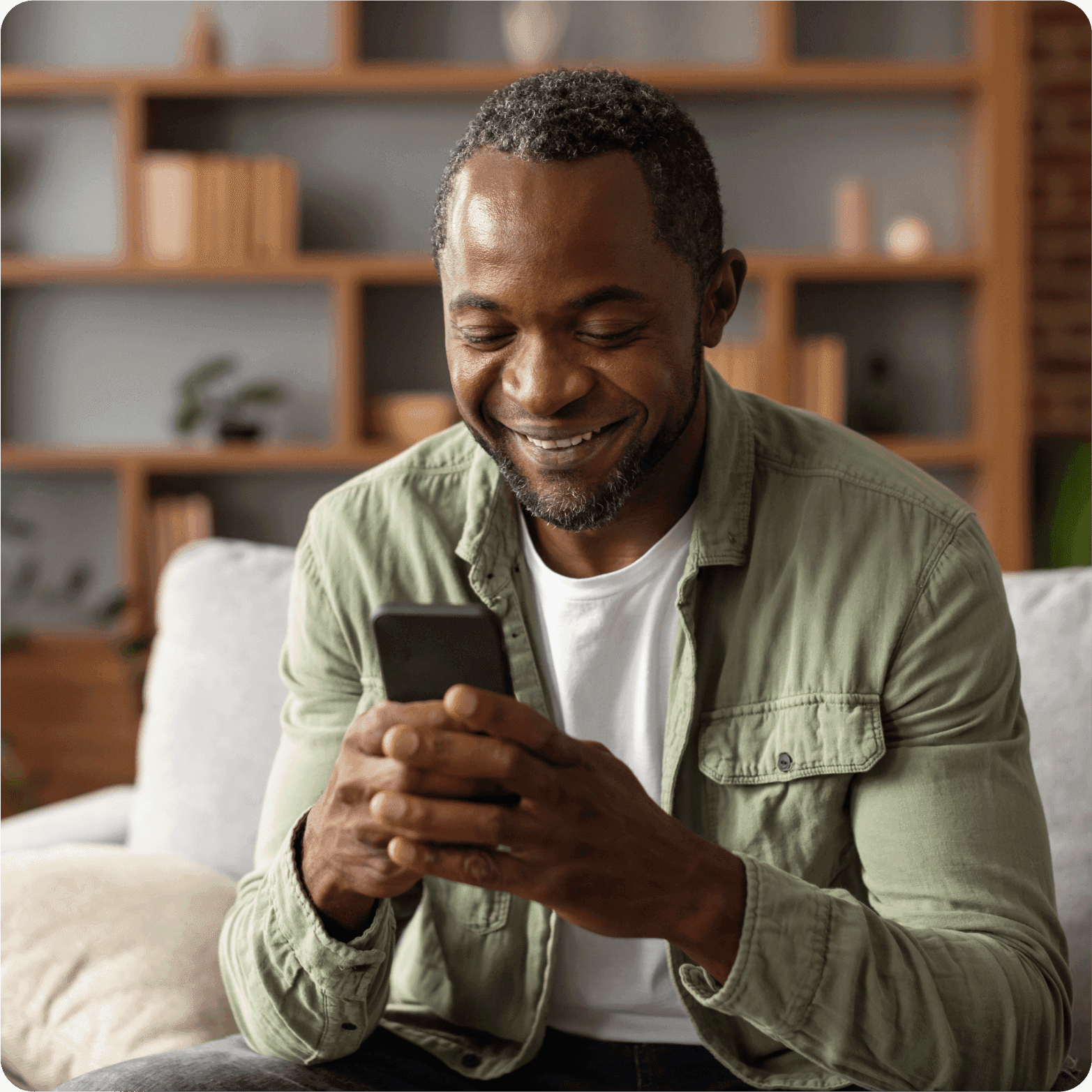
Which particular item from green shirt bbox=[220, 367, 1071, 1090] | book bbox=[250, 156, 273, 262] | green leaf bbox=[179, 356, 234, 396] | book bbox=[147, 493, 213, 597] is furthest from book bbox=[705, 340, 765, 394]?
green shirt bbox=[220, 367, 1071, 1090]

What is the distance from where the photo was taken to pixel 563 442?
0.95m

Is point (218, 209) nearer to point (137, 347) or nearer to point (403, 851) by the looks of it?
point (137, 347)

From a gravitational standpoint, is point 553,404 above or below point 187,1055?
above

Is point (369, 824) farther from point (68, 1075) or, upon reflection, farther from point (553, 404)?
point (68, 1075)

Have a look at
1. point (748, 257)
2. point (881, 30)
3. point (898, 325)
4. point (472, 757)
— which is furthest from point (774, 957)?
point (881, 30)

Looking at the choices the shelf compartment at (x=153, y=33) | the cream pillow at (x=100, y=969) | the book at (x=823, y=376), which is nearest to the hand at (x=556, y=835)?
the cream pillow at (x=100, y=969)

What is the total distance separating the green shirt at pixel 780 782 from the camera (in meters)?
0.84

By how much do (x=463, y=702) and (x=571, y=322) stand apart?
0.33m

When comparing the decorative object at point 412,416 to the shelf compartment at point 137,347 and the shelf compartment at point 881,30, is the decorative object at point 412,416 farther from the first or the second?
the shelf compartment at point 881,30

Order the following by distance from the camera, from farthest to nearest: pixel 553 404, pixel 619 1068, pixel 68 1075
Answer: pixel 68 1075, pixel 619 1068, pixel 553 404

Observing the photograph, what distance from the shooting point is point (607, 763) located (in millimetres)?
758

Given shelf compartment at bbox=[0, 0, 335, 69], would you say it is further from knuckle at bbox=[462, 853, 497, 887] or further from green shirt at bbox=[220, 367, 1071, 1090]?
knuckle at bbox=[462, 853, 497, 887]

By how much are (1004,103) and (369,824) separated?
3.01m

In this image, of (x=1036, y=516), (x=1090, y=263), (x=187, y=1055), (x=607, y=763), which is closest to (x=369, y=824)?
(x=607, y=763)
